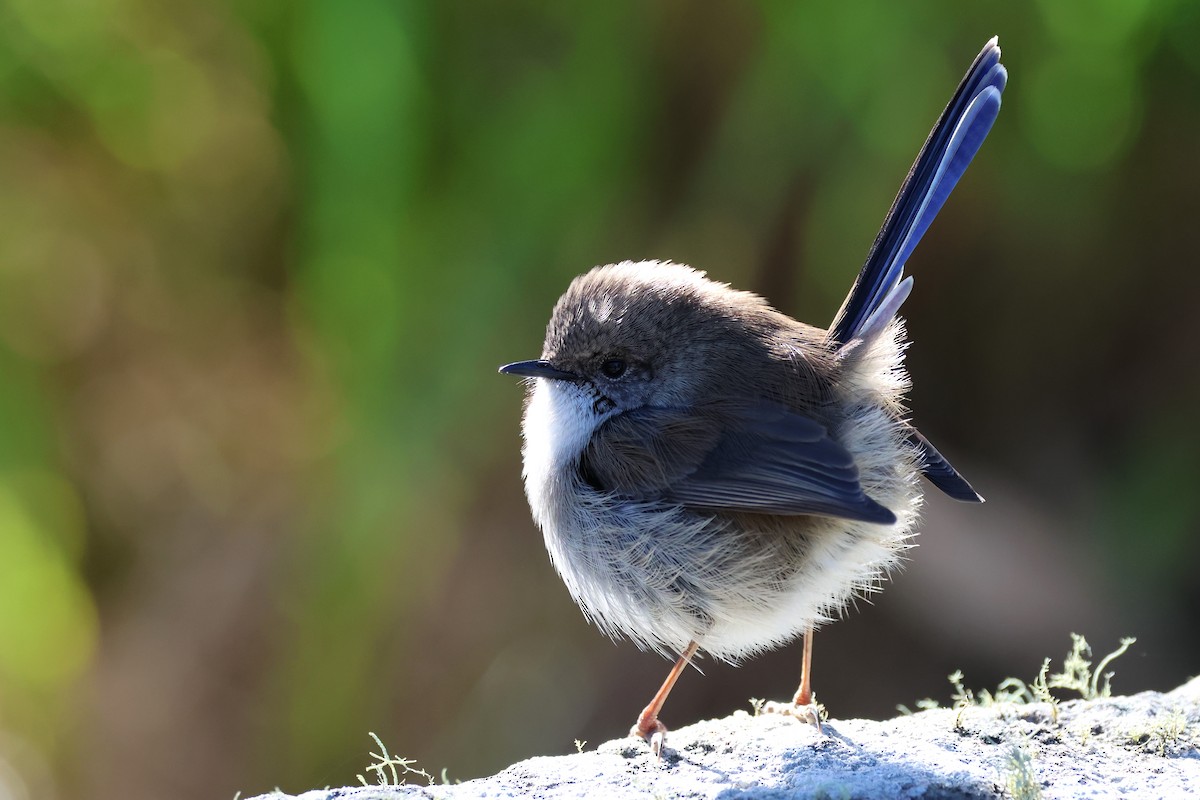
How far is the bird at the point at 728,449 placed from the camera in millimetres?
3266

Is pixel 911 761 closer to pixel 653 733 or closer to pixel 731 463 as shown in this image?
pixel 653 733

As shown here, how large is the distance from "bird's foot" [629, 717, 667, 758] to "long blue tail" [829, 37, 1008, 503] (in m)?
1.17

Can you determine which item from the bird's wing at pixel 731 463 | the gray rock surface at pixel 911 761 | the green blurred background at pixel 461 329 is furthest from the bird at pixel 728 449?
the green blurred background at pixel 461 329

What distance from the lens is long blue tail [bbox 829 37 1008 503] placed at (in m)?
3.61

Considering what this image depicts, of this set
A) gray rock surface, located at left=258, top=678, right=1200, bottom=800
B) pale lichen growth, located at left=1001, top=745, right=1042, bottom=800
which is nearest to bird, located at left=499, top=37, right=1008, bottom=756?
gray rock surface, located at left=258, top=678, right=1200, bottom=800

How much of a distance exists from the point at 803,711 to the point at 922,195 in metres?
1.61

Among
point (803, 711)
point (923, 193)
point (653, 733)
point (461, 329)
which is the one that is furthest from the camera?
point (461, 329)

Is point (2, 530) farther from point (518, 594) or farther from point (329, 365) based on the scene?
point (518, 594)

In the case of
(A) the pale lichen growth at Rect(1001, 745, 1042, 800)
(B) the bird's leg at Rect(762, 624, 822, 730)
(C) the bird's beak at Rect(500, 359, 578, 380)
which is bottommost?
(A) the pale lichen growth at Rect(1001, 745, 1042, 800)

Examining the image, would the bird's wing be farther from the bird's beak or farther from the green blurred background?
the green blurred background

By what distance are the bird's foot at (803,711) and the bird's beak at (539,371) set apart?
46.7 inches

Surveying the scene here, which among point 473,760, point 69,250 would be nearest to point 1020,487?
point 473,760

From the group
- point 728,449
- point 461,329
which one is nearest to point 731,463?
point 728,449

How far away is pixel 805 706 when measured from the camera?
3.35 metres
